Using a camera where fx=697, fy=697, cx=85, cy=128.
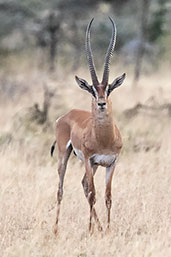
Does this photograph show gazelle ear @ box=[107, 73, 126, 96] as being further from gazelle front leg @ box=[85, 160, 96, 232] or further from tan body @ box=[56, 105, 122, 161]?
gazelle front leg @ box=[85, 160, 96, 232]

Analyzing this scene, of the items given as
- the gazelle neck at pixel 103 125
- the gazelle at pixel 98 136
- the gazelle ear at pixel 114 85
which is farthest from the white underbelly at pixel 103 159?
the gazelle ear at pixel 114 85

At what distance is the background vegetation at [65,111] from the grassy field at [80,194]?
0.05 ft

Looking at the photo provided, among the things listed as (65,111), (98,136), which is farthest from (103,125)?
(65,111)

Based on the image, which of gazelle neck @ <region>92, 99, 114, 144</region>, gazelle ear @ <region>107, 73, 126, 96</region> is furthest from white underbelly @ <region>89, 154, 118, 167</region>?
gazelle ear @ <region>107, 73, 126, 96</region>

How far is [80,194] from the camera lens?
325 inches

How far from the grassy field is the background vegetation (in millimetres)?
14

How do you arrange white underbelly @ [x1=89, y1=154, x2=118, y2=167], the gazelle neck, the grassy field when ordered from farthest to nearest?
1. white underbelly @ [x1=89, y1=154, x2=118, y2=167]
2. the gazelle neck
3. the grassy field

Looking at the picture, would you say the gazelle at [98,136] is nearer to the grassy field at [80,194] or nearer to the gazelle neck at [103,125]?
the gazelle neck at [103,125]

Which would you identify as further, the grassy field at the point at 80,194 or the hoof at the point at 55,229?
the hoof at the point at 55,229

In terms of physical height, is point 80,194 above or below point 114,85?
below

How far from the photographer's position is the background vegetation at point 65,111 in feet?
21.7

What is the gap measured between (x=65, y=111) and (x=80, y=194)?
18.1 feet

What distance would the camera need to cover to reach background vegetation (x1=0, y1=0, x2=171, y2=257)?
661 cm

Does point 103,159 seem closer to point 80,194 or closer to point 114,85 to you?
point 114,85
